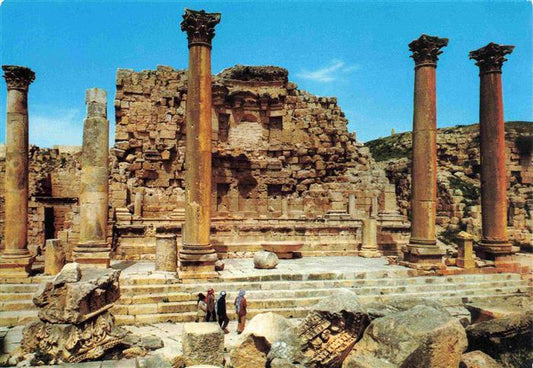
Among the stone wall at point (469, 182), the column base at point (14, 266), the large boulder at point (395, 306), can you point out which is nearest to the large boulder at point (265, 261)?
the large boulder at point (395, 306)

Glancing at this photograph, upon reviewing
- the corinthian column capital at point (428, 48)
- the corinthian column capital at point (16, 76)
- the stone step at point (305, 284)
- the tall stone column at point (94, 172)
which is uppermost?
the corinthian column capital at point (428, 48)

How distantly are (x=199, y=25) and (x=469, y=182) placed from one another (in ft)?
78.5

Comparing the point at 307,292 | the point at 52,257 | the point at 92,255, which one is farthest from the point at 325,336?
the point at 52,257

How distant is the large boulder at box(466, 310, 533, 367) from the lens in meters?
7.02

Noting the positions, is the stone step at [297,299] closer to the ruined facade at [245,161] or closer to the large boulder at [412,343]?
the large boulder at [412,343]

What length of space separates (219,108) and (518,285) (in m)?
18.2

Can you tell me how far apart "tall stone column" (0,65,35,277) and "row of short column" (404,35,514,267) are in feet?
40.1

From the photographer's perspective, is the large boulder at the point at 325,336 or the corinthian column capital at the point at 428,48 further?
the corinthian column capital at the point at 428,48

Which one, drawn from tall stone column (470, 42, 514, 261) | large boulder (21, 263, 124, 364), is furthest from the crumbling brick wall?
large boulder (21, 263, 124, 364)

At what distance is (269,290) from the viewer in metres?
10.9

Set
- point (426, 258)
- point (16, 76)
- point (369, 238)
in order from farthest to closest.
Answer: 1. point (369, 238)
2. point (426, 258)
3. point (16, 76)

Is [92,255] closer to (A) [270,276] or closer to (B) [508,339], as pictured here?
(A) [270,276]

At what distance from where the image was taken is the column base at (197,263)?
1098 cm

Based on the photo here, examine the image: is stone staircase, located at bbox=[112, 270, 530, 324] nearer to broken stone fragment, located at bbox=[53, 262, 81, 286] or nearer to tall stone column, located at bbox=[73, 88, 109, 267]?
broken stone fragment, located at bbox=[53, 262, 81, 286]
